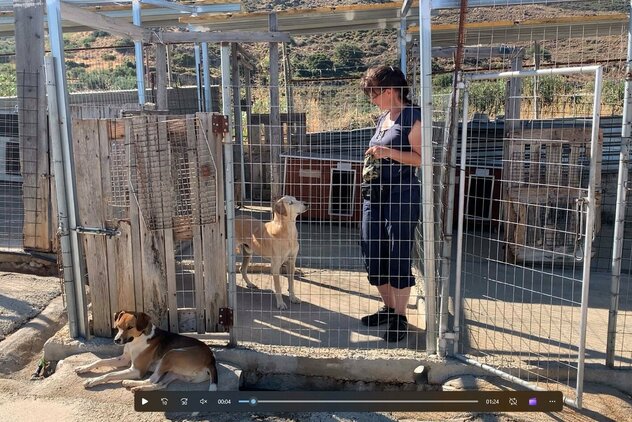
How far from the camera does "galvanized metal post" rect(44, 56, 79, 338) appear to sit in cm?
415

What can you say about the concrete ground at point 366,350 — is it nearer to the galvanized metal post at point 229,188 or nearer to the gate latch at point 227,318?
the gate latch at point 227,318

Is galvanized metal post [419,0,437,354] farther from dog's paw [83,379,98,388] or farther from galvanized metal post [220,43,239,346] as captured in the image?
dog's paw [83,379,98,388]

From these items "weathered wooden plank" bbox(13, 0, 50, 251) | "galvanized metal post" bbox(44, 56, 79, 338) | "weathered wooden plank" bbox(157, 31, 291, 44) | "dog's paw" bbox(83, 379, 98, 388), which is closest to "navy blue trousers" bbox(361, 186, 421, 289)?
"dog's paw" bbox(83, 379, 98, 388)

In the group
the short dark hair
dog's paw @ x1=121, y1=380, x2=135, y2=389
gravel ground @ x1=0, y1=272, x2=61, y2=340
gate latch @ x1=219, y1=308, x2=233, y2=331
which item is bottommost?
dog's paw @ x1=121, y1=380, x2=135, y2=389

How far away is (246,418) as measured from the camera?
3697mm

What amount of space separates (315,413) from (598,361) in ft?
7.05

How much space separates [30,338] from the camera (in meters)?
4.89

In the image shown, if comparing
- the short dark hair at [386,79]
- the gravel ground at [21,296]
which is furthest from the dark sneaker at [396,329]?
the gravel ground at [21,296]

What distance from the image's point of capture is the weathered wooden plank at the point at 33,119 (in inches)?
250

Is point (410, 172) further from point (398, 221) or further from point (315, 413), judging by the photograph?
point (315, 413)

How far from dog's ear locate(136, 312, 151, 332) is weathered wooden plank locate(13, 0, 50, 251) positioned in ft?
10.2

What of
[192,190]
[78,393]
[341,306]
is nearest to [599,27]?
[341,306]

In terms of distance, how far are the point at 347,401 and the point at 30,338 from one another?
3.00 m

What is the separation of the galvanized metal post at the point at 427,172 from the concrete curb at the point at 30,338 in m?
3.30
